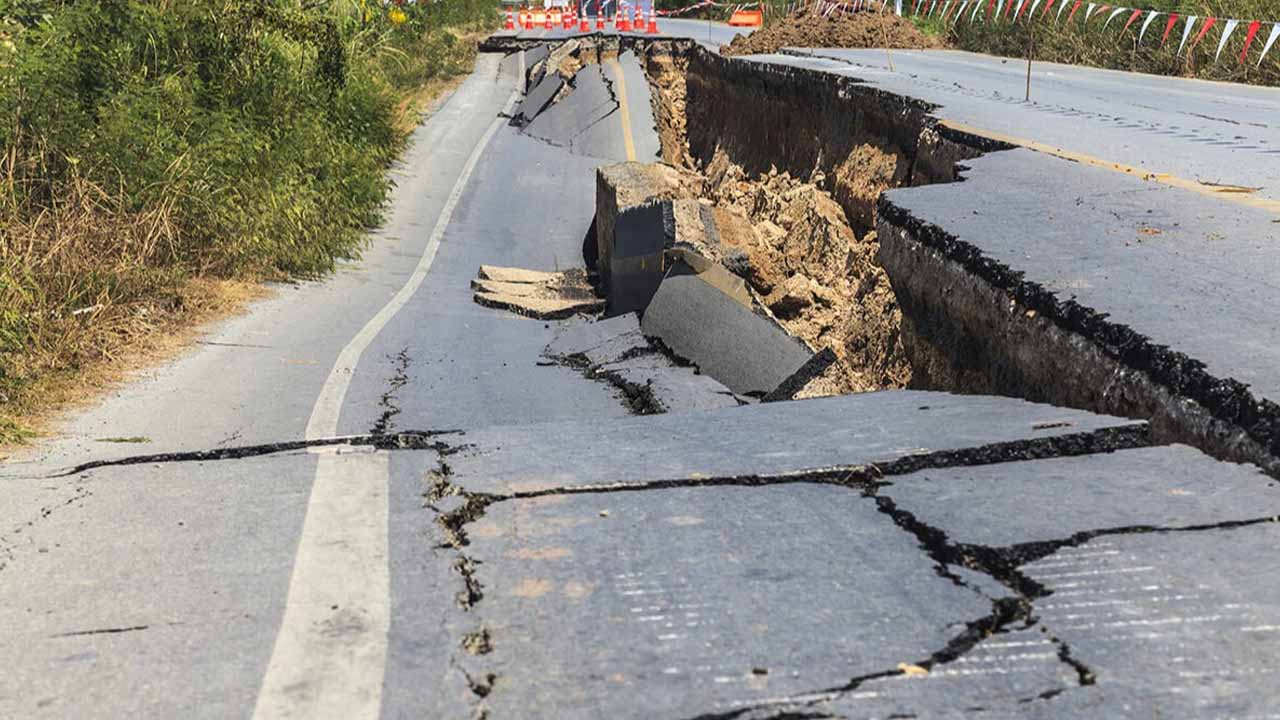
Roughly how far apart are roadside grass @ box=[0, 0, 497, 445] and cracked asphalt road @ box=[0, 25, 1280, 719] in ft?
7.61

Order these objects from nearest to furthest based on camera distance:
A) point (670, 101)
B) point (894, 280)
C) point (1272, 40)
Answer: point (894, 280) → point (1272, 40) → point (670, 101)

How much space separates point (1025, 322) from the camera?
200 inches

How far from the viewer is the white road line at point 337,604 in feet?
8.50

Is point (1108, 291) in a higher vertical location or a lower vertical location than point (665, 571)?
higher

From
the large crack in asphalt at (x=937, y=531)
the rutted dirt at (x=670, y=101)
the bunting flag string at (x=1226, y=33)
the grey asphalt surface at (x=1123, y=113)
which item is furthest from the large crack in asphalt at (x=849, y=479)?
the rutted dirt at (x=670, y=101)

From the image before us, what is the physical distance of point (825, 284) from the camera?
33.3 ft

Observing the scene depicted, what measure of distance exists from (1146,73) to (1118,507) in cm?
1946

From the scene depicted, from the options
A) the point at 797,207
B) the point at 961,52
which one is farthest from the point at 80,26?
the point at 961,52

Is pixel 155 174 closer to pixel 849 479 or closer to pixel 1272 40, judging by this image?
pixel 849 479

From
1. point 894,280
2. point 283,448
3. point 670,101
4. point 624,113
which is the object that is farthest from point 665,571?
point 624,113

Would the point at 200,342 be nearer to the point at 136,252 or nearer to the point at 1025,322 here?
the point at 136,252

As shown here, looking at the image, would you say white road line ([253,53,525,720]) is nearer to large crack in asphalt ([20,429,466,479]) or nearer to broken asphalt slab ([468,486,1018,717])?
large crack in asphalt ([20,429,466,479])

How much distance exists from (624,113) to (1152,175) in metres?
20.4

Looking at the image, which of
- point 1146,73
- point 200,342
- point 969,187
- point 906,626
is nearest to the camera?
point 906,626
